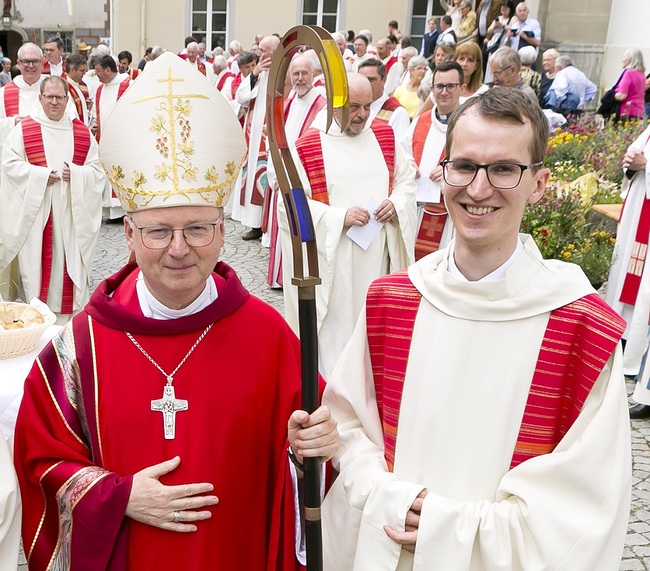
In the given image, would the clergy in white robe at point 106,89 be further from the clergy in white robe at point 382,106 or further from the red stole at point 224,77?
the clergy in white robe at point 382,106

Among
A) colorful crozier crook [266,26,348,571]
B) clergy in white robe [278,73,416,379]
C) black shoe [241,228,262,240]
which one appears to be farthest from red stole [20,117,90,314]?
colorful crozier crook [266,26,348,571]

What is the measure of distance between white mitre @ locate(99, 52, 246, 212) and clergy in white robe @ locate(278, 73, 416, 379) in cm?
275

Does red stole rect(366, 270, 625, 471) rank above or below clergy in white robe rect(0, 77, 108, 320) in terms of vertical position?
above

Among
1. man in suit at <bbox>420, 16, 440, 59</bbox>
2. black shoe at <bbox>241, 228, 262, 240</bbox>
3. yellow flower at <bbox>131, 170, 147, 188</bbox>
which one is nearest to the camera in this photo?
yellow flower at <bbox>131, 170, 147, 188</bbox>

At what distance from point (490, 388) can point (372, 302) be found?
0.40 metres

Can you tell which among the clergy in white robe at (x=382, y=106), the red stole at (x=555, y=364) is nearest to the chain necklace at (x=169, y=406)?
the red stole at (x=555, y=364)

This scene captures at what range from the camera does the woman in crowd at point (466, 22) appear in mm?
15312

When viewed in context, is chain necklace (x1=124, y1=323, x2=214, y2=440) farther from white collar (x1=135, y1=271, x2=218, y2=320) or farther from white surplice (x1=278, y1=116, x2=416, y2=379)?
white surplice (x1=278, y1=116, x2=416, y2=379)

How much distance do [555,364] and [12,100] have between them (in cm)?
833

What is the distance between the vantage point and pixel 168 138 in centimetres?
230

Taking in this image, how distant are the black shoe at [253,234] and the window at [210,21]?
15027mm

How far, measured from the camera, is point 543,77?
12.6 meters

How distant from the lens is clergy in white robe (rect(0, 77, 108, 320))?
6.59 meters

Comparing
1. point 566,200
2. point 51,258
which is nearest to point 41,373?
point 51,258
